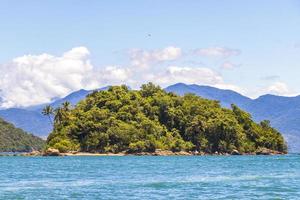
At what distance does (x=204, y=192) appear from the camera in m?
54.7

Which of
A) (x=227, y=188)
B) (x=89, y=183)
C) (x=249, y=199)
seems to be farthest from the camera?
(x=89, y=183)

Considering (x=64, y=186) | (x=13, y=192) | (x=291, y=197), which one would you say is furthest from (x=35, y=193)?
(x=291, y=197)

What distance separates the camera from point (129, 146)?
198875 millimetres

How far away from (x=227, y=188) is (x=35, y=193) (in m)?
17.1

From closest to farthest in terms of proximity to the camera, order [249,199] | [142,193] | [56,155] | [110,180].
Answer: [249,199] < [142,193] < [110,180] < [56,155]

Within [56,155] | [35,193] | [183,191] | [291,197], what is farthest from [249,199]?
[56,155]

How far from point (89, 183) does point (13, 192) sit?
440 inches

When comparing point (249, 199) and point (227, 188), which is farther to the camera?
point (227, 188)

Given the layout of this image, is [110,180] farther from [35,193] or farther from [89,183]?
[35,193]

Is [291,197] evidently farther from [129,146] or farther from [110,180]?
[129,146]

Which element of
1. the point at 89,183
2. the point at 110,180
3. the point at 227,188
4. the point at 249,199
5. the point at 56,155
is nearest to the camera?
the point at 249,199

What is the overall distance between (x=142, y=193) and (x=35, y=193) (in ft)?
29.9

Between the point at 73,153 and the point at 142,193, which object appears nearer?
the point at 142,193

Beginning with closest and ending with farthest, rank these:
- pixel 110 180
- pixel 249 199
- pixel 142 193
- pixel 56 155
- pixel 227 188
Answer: pixel 249 199 → pixel 142 193 → pixel 227 188 → pixel 110 180 → pixel 56 155
